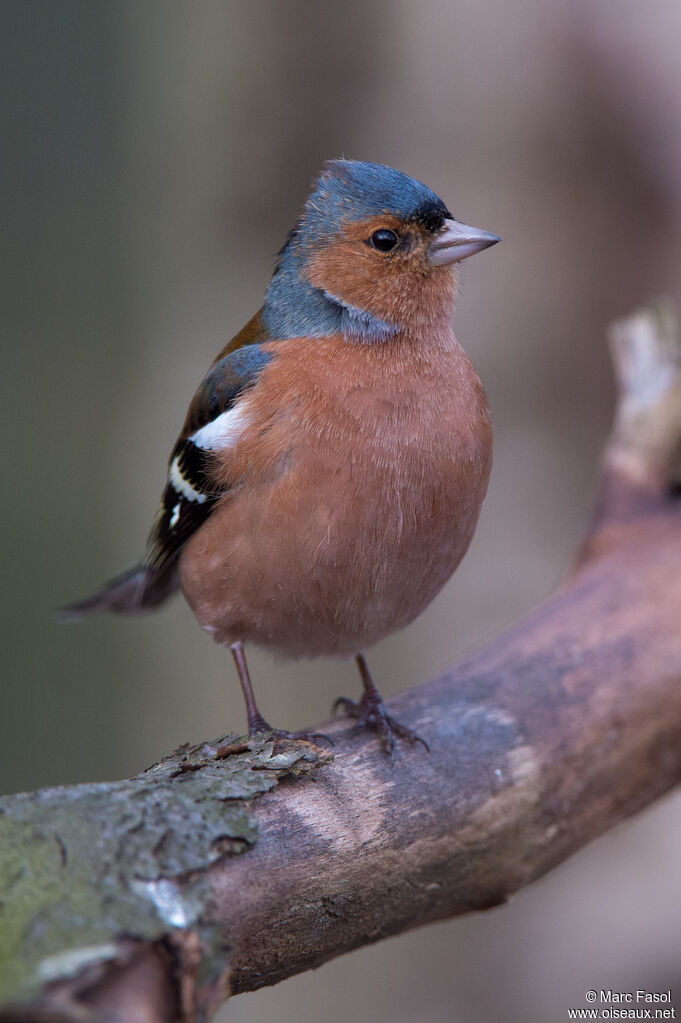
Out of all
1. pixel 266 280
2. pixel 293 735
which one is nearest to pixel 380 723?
pixel 293 735

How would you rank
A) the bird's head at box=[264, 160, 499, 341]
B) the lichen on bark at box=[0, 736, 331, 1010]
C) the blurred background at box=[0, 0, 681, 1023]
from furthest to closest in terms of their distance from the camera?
the blurred background at box=[0, 0, 681, 1023], the bird's head at box=[264, 160, 499, 341], the lichen on bark at box=[0, 736, 331, 1010]

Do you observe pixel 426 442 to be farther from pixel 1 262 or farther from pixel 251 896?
pixel 1 262

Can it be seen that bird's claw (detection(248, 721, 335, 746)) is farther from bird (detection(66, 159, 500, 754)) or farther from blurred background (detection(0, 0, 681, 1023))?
blurred background (detection(0, 0, 681, 1023))

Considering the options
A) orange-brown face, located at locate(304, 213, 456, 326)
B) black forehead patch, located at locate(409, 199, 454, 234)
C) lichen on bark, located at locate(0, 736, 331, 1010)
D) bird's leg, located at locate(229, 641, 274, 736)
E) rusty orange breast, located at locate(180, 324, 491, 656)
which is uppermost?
black forehead patch, located at locate(409, 199, 454, 234)

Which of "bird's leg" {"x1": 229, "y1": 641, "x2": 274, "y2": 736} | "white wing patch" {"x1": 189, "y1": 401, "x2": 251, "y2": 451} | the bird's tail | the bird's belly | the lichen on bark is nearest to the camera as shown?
the lichen on bark

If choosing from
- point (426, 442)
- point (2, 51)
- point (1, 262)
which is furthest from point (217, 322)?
point (426, 442)

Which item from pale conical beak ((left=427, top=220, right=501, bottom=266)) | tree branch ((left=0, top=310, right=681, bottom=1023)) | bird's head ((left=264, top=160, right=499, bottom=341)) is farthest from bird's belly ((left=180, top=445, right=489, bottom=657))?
pale conical beak ((left=427, top=220, right=501, bottom=266))
